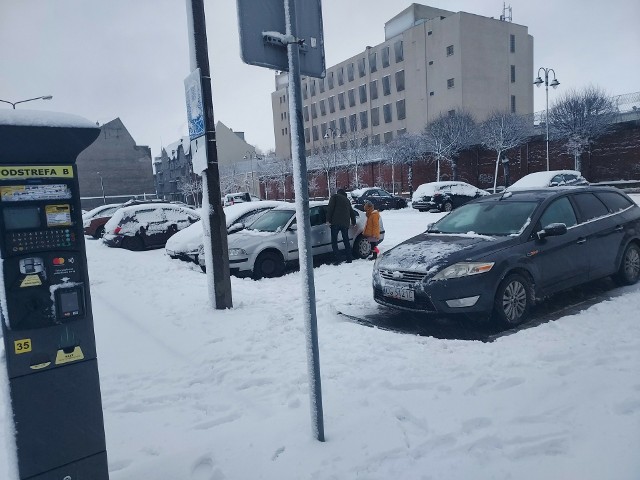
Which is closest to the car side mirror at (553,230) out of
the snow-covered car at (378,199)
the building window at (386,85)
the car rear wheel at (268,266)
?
the car rear wheel at (268,266)

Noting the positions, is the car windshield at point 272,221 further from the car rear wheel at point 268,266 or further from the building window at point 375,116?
the building window at point 375,116

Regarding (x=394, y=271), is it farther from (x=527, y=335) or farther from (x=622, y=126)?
(x=622, y=126)

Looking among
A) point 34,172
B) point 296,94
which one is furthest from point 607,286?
point 34,172

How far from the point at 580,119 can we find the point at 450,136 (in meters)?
8.60

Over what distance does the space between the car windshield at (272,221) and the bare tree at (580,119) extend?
87.6 ft

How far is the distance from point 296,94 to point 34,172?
1.45 metres

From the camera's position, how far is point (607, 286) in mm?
6855

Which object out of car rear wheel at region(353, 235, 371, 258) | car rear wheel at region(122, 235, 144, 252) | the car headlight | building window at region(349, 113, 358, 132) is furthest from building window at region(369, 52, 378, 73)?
the car headlight

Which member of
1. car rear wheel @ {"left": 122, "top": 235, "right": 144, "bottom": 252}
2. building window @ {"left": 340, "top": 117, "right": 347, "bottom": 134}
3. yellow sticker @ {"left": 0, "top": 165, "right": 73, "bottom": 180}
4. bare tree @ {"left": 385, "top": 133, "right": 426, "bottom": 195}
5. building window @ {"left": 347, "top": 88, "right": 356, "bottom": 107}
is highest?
building window @ {"left": 347, "top": 88, "right": 356, "bottom": 107}

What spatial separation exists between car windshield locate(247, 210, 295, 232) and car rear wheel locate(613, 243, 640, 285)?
5910 mm

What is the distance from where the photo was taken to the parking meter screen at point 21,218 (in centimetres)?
220

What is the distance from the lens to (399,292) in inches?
217

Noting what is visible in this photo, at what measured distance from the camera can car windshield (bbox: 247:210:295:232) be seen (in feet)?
31.4

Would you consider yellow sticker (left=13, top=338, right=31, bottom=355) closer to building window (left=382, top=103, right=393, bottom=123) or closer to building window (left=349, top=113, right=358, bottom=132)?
building window (left=382, top=103, right=393, bottom=123)
